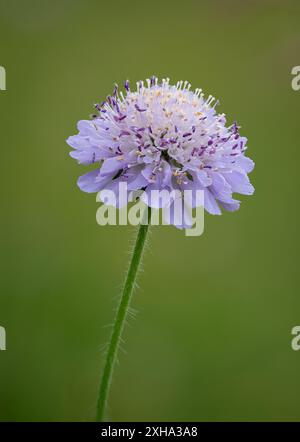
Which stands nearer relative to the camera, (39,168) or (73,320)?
(73,320)

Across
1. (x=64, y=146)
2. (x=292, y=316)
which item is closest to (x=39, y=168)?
(x=64, y=146)

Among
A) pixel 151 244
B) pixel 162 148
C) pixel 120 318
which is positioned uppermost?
pixel 151 244

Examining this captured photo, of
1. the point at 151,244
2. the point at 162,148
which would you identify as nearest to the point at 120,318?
the point at 162,148

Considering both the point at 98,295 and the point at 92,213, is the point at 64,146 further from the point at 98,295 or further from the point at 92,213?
the point at 98,295

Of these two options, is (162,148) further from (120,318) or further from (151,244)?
(151,244)

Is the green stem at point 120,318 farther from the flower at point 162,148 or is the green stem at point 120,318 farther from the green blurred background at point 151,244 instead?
the green blurred background at point 151,244
